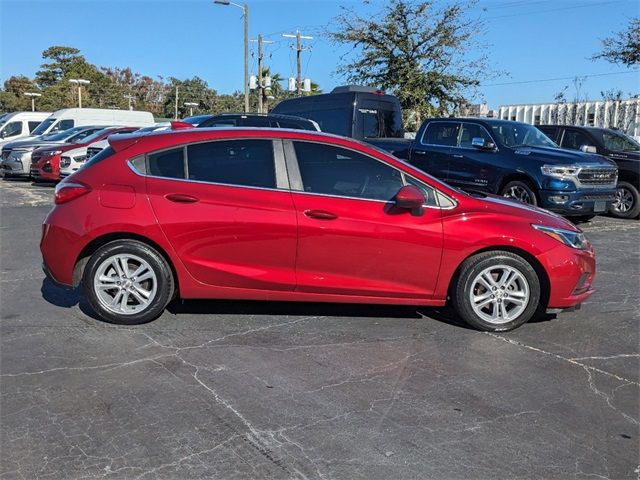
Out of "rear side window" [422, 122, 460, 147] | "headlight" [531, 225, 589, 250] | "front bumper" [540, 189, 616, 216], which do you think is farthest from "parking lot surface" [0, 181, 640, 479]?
"rear side window" [422, 122, 460, 147]

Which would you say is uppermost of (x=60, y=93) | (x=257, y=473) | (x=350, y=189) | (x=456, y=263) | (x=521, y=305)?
(x=60, y=93)

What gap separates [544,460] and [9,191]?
15.0 metres

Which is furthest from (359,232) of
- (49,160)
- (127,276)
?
(49,160)

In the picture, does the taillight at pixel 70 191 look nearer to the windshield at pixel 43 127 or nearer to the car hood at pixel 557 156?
the car hood at pixel 557 156

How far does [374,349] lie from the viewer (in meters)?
4.57

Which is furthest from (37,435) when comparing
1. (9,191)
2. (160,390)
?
(9,191)

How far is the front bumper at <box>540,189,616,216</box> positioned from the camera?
394 inches

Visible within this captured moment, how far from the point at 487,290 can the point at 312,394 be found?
1993 mm

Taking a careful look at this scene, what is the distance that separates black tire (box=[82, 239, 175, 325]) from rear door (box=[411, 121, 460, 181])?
24.5ft

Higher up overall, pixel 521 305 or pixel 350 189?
pixel 350 189

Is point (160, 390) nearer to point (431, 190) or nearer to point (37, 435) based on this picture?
point (37, 435)

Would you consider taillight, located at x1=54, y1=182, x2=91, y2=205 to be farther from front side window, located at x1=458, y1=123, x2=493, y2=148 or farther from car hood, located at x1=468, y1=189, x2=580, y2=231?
front side window, located at x1=458, y1=123, x2=493, y2=148

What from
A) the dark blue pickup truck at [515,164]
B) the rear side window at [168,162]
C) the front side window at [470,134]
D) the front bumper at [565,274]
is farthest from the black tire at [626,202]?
the rear side window at [168,162]

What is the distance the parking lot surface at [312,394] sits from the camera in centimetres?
304
